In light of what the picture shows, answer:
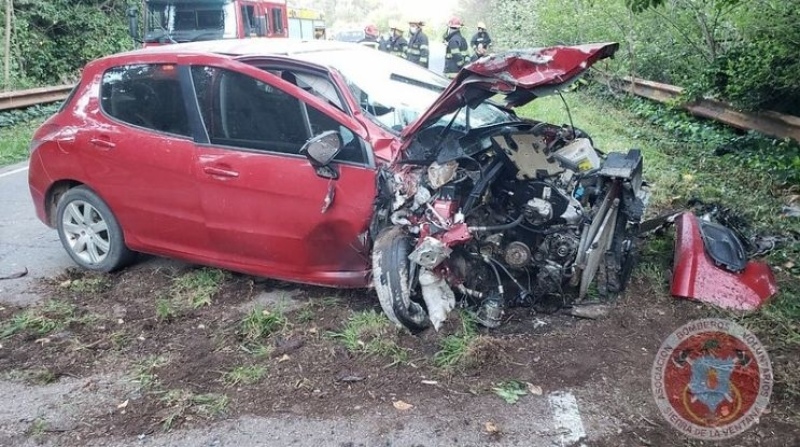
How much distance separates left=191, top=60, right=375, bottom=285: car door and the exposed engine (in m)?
0.26

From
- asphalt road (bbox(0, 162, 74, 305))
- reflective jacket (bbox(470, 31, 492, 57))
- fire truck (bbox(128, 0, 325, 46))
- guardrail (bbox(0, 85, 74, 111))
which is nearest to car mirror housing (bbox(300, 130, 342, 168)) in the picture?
asphalt road (bbox(0, 162, 74, 305))

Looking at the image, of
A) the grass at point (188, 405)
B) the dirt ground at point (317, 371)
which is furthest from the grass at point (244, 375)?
the grass at point (188, 405)

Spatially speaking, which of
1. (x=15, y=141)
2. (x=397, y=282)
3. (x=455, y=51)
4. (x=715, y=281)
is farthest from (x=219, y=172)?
(x=455, y=51)

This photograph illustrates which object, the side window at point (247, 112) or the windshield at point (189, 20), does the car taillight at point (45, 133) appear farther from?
the windshield at point (189, 20)

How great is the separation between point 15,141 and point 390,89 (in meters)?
7.98

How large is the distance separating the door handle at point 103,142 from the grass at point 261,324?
162 cm

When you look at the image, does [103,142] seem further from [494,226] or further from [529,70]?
[529,70]

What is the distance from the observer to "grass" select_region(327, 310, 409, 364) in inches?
138

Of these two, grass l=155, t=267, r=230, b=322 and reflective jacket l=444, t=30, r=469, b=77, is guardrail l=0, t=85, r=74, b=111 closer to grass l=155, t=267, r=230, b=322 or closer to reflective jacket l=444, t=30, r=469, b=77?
reflective jacket l=444, t=30, r=469, b=77

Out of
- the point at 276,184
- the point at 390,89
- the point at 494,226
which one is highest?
the point at 390,89

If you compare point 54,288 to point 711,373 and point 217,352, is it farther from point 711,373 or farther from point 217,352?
point 711,373

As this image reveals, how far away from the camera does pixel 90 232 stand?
476 centimetres

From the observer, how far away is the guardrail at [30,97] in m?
10.9

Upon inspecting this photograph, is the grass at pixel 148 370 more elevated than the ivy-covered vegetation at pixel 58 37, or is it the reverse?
the ivy-covered vegetation at pixel 58 37
